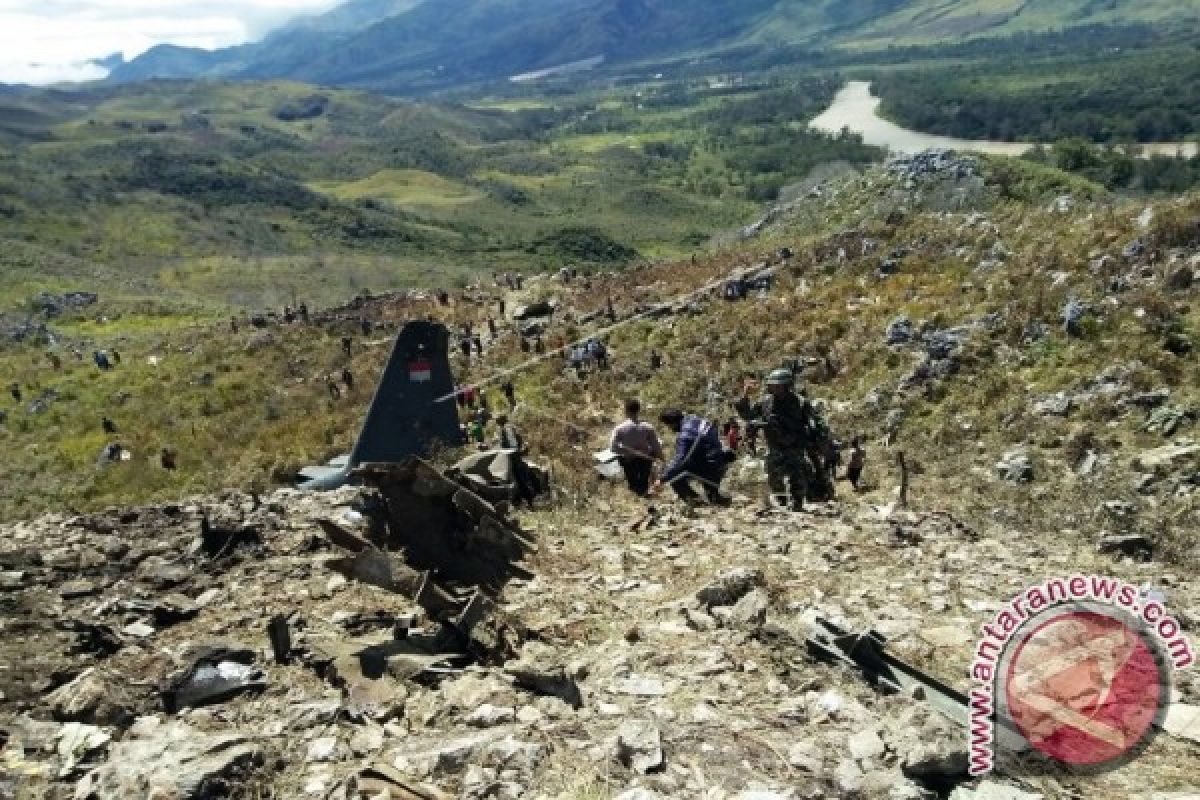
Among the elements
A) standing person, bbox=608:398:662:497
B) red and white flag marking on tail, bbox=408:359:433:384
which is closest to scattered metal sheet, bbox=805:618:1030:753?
standing person, bbox=608:398:662:497

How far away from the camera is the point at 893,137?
142125 millimetres

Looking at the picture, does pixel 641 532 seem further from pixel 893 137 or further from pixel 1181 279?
pixel 893 137

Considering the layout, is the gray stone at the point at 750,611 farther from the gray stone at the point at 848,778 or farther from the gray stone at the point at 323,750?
the gray stone at the point at 323,750

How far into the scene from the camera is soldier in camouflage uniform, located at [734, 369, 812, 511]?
1170 centimetres

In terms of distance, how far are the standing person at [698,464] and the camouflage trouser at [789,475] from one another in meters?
0.67

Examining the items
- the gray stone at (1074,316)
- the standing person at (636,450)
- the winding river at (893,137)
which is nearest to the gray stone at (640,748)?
the standing person at (636,450)

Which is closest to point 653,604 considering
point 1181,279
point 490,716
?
point 490,716

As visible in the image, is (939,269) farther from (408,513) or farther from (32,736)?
(32,736)

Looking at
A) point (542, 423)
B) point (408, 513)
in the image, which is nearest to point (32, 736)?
point (408, 513)

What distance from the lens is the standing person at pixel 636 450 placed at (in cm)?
1288

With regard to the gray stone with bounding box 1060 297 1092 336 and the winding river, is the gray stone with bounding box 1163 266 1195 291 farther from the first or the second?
the winding river

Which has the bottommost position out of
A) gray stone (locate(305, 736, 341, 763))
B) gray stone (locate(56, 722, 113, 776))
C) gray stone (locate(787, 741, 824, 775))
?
gray stone (locate(787, 741, 824, 775))

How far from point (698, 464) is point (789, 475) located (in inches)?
48.5

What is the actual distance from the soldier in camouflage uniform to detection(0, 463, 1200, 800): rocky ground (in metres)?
0.83
